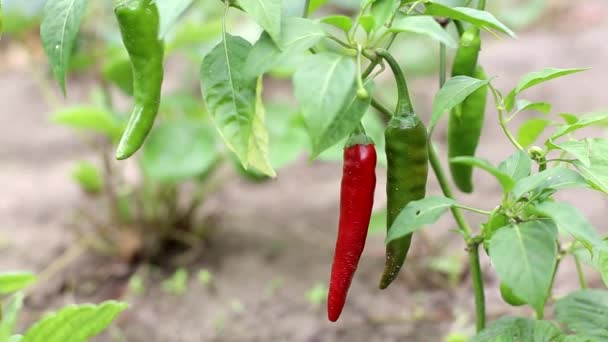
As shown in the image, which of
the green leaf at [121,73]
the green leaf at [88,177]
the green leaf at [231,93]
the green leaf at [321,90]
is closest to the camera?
the green leaf at [321,90]

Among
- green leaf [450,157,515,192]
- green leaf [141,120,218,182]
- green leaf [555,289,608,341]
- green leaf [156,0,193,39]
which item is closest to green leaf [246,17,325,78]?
green leaf [156,0,193,39]

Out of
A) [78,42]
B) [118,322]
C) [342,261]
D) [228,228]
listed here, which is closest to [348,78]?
[342,261]

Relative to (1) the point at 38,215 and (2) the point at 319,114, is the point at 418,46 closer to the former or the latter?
(1) the point at 38,215

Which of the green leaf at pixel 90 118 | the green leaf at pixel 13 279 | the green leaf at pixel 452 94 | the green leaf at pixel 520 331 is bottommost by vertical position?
the green leaf at pixel 90 118

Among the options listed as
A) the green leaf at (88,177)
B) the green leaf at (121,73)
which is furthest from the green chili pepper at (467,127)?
the green leaf at (88,177)

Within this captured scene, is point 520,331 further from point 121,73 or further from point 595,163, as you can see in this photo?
point 121,73

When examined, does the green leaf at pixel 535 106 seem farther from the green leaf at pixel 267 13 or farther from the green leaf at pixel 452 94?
the green leaf at pixel 267 13

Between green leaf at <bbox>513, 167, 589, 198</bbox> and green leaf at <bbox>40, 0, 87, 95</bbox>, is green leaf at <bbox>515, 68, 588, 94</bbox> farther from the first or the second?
green leaf at <bbox>40, 0, 87, 95</bbox>
